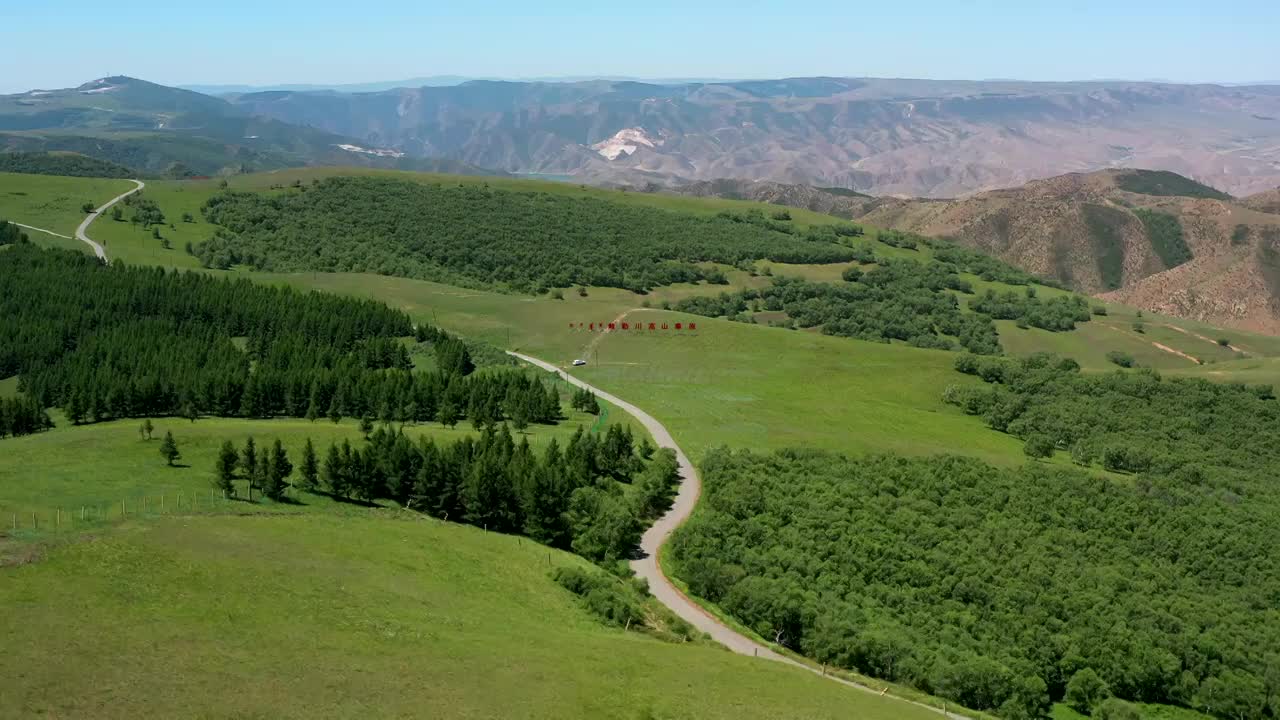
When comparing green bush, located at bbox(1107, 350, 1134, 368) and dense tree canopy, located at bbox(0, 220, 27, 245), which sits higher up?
dense tree canopy, located at bbox(0, 220, 27, 245)

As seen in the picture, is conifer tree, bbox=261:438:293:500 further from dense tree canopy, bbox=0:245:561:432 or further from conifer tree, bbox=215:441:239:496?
dense tree canopy, bbox=0:245:561:432

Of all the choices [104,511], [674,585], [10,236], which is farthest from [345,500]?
[10,236]

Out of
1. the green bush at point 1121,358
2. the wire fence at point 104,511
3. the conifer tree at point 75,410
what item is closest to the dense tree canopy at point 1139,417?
the green bush at point 1121,358

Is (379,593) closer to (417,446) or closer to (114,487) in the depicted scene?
(114,487)

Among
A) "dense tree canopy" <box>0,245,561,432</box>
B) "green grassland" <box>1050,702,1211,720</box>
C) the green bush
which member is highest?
"dense tree canopy" <box>0,245,561,432</box>

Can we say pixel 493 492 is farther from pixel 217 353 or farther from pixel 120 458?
pixel 217 353

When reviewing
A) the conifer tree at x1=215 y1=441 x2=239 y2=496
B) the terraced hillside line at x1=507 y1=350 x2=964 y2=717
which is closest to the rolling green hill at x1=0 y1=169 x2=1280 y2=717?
the terraced hillside line at x1=507 y1=350 x2=964 y2=717

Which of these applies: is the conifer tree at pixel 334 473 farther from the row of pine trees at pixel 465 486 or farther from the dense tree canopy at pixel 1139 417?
the dense tree canopy at pixel 1139 417
